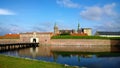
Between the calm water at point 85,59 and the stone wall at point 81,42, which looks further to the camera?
the stone wall at point 81,42

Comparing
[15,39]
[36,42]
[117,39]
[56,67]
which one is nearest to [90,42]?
[117,39]

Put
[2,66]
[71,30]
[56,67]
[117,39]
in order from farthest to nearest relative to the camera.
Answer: [71,30]
[117,39]
[56,67]
[2,66]

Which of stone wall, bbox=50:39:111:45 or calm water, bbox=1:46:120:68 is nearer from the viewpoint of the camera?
calm water, bbox=1:46:120:68

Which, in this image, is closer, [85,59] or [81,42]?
[85,59]

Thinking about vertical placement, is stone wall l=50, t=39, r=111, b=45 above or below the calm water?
above

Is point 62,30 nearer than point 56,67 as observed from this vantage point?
No

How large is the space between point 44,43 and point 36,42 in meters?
2.58

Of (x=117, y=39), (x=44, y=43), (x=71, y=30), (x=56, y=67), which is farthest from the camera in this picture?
(x=71, y=30)

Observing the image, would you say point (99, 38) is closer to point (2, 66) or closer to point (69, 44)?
point (69, 44)

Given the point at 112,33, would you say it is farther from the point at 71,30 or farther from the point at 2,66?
the point at 2,66

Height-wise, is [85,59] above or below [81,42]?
below

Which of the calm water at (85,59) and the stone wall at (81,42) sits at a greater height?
the stone wall at (81,42)

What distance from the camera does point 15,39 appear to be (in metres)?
71.9

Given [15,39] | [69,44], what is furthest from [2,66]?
[15,39]
